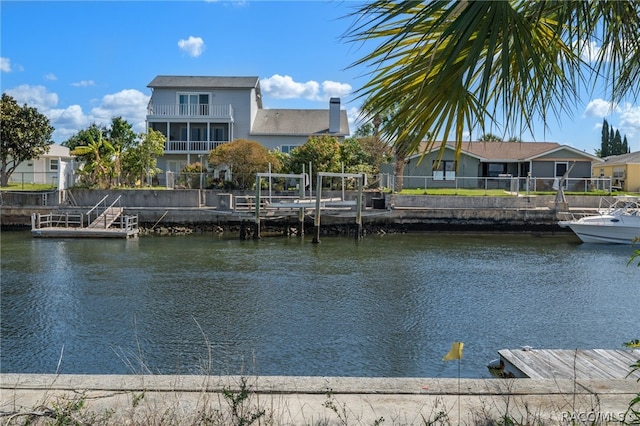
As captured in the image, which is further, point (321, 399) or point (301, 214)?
point (301, 214)

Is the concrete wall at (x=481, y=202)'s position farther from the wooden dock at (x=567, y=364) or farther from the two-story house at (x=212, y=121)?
the wooden dock at (x=567, y=364)

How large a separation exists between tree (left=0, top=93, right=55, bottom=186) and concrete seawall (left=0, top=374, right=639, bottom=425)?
40.0 metres

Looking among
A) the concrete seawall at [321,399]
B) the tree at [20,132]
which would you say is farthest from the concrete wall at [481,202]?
the concrete seawall at [321,399]

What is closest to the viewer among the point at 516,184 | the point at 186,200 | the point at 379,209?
the point at 186,200

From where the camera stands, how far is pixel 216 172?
1551 inches

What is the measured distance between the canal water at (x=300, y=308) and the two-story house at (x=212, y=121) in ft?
63.4

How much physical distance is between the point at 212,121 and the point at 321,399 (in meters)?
41.3

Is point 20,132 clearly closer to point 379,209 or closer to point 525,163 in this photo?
point 379,209

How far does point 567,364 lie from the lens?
8086mm

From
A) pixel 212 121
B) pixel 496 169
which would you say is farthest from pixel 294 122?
pixel 496 169

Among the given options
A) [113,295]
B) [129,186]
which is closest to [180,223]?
[129,186]

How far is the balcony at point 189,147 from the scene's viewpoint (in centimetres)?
4381

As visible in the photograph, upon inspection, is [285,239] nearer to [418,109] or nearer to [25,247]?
[25,247]

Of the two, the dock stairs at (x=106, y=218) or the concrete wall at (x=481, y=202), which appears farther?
the concrete wall at (x=481, y=202)
